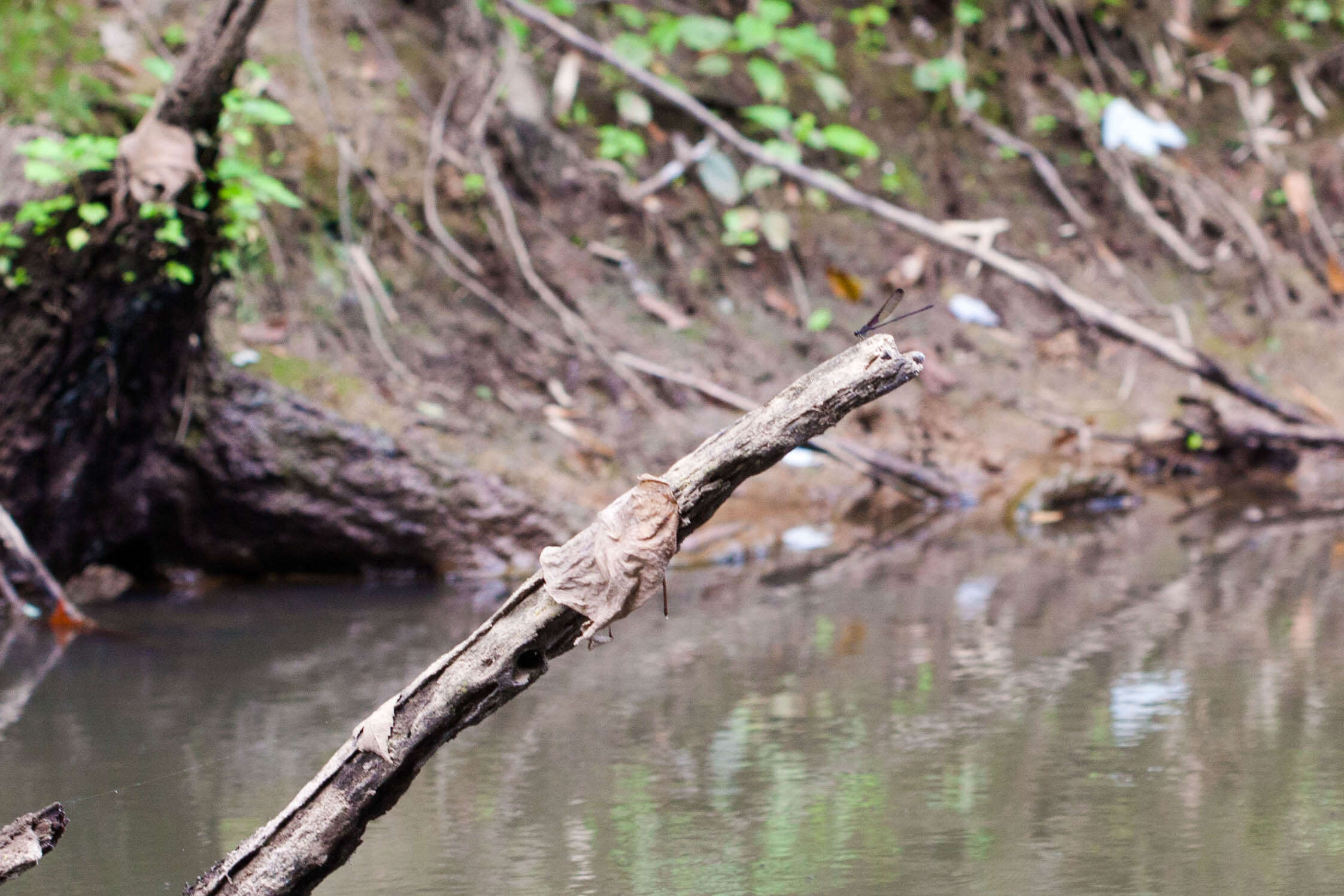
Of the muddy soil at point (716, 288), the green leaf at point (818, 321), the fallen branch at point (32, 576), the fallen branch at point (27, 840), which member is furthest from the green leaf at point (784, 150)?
the fallen branch at point (27, 840)

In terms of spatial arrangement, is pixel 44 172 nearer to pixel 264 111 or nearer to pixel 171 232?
pixel 171 232

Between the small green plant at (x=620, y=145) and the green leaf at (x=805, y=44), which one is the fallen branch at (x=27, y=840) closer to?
the small green plant at (x=620, y=145)

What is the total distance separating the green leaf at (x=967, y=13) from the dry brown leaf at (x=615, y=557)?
596cm

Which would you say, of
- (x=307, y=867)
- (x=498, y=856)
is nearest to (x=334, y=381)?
(x=498, y=856)

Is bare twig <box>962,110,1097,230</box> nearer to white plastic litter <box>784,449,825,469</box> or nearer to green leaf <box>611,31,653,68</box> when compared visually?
green leaf <box>611,31,653,68</box>

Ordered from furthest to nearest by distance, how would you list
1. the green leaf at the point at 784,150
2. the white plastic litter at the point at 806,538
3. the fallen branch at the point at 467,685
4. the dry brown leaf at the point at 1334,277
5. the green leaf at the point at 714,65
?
the dry brown leaf at the point at 1334,277
the green leaf at the point at 714,65
the green leaf at the point at 784,150
the white plastic litter at the point at 806,538
the fallen branch at the point at 467,685

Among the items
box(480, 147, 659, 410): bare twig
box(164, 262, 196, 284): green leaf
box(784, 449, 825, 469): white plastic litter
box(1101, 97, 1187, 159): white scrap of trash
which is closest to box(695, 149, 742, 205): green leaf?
box(480, 147, 659, 410): bare twig

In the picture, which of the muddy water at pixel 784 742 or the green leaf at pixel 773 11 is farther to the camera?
the green leaf at pixel 773 11

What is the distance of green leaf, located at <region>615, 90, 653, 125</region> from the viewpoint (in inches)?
214

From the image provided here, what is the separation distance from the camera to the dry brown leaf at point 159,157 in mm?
2605

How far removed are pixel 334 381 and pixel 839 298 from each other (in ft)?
7.96

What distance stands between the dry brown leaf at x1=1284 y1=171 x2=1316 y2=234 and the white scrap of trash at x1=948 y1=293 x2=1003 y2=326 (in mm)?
1796

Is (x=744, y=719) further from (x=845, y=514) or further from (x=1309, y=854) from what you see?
(x=845, y=514)

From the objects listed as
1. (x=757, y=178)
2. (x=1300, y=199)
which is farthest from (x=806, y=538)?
(x=1300, y=199)
